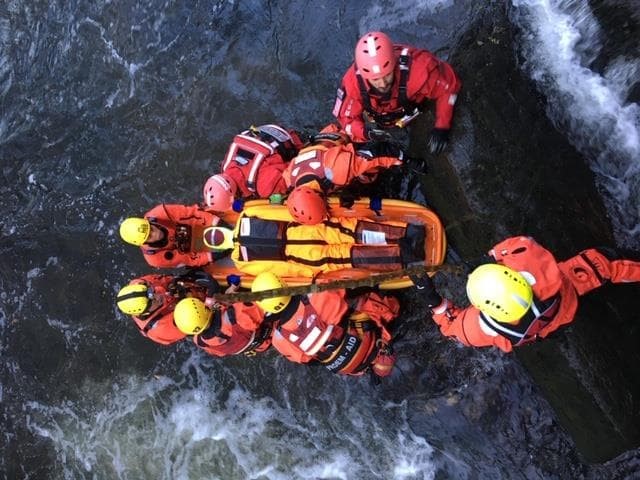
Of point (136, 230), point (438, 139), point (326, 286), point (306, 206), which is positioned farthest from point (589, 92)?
point (136, 230)

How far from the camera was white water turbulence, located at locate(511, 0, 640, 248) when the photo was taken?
4191 mm

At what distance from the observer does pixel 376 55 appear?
13.8ft

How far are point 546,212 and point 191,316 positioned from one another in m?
2.94

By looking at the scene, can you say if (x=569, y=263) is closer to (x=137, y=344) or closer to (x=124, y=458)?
(x=137, y=344)

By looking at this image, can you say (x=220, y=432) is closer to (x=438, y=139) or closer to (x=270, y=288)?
(x=270, y=288)

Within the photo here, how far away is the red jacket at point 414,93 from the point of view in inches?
174

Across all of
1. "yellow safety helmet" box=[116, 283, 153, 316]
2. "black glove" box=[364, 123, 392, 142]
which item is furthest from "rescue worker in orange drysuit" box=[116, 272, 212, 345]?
"black glove" box=[364, 123, 392, 142]

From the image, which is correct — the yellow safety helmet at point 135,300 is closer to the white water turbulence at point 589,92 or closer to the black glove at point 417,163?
the black glove at point 417,163

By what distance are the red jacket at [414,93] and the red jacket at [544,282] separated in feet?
4.88

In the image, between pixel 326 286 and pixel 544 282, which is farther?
pixel 326 286

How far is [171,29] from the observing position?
24.5ft

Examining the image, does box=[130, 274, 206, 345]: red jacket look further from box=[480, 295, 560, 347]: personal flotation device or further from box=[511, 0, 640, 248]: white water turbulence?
box=[511, 0, 640, 248]: white water turbulence

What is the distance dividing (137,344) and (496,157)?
487cm

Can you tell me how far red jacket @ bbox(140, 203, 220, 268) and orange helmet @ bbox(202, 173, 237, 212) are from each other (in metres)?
0.39
